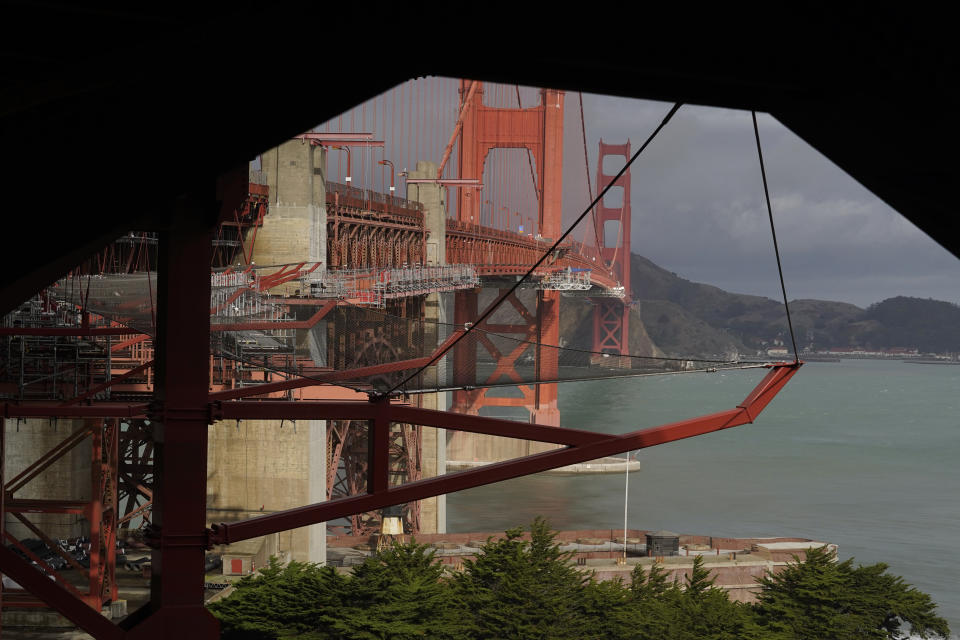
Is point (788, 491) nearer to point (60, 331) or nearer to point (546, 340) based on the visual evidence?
point (546, 340)

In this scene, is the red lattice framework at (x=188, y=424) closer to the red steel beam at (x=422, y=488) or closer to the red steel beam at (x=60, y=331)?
the red steel beam at (x=422, y=488)

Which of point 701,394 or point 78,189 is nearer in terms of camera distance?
point 78,189

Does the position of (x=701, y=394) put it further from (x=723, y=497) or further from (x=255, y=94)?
(x=255, y=94)

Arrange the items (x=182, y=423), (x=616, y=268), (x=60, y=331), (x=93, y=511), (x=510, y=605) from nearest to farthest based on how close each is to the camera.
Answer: (x=182, y=423) → (x=60, y=331) → (x=93, y=511) → (x=510, y=605) → (x=616, y=268)

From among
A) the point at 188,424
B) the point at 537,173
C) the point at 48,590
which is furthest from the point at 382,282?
the point at 537,173

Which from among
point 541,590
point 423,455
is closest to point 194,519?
point 541,590

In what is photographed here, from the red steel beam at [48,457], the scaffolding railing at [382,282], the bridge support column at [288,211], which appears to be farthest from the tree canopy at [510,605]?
the bridge support column at [288,211]

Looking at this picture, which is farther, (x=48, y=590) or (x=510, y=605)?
(x=510, y=605)
